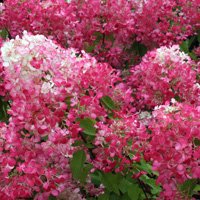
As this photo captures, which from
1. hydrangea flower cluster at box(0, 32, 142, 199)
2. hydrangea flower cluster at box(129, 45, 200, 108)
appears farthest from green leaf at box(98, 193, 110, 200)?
hydrangea flower cluster at box(129, 45, 200, 108)

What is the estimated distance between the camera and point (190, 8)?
3.14 metres

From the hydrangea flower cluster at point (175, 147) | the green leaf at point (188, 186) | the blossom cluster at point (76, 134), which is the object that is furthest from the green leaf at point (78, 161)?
the green leaf at point (188, 186)

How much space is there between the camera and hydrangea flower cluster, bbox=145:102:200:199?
1.56m

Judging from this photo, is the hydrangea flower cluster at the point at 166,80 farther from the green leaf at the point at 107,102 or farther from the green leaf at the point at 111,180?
the green leaf at the point at 111,180

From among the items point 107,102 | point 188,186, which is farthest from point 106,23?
point 188,186

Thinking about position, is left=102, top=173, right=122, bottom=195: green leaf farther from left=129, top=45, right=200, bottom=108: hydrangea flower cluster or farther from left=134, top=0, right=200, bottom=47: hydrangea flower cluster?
left=134, top=0, right=200, bottom=47: hydrangea flower cluster

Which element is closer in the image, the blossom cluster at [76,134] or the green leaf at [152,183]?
the blossom cluster at [76,134]

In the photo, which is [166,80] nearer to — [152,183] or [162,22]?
[152,183]

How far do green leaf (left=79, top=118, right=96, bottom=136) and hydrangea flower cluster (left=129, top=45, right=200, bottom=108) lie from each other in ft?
2.20

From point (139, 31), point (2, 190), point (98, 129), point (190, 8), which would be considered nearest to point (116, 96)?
point (98, 129)

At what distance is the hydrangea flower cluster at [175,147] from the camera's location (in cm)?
156

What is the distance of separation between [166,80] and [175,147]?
80 centimetres

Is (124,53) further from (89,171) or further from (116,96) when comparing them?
(89,171)

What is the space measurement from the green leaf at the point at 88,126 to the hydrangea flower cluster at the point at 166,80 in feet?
2.20
